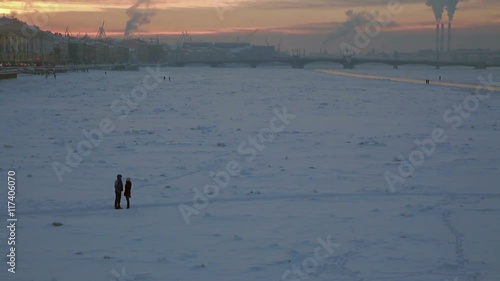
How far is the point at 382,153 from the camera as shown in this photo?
16375 millimetres

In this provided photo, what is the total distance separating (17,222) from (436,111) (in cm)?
2464

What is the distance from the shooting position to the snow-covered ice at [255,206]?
7.68 metres

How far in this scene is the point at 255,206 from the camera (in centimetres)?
1065

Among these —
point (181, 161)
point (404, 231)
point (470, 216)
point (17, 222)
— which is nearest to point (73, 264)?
point (17, 222)

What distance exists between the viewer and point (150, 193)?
1153 cm

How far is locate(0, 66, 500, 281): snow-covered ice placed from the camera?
768 cm

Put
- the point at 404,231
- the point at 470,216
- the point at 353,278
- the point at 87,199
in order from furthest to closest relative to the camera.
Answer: the point at 87,199 → the point at 470,216 → the point at 404,231 → the point at 353,278

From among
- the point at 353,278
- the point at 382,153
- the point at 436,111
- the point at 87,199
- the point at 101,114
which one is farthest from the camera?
the point at 436,111

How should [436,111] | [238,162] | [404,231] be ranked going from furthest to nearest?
[436,111], [238,162], [404,231]

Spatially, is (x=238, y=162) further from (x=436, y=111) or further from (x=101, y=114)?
(x=436, y=111)

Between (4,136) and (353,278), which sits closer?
(353,278)

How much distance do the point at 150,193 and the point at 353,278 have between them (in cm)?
524

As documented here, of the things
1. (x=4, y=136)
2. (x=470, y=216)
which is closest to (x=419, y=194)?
(x=470, y=216)

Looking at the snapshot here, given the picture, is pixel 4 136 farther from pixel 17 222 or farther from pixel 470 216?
pixel 470 216
